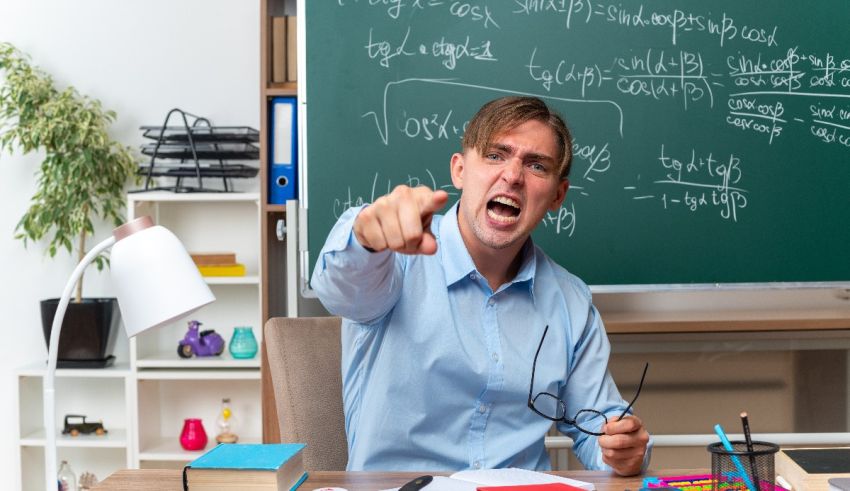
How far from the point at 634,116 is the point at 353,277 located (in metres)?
1.64

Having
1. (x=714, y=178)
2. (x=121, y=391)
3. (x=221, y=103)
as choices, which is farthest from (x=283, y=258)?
(x=714, y=178)

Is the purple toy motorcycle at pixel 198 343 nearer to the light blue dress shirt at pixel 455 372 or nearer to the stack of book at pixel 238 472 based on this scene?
the light blue dress shirt at pixel 455 372

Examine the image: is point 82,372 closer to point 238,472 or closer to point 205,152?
point 205,152

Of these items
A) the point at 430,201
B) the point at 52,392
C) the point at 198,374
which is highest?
the point at 430,201

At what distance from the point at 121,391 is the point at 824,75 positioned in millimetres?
2897

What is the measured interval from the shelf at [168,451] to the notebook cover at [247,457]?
2.11m

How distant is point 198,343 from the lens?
11.4ft

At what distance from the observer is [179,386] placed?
3748 millimetres

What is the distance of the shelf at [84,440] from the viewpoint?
11.2ft

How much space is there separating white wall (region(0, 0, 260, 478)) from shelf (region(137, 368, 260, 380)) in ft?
1.21

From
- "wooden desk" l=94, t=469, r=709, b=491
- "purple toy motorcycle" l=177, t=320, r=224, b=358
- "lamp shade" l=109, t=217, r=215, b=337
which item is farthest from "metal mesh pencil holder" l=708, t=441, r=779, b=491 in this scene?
"purple toy motorcycle" l=177, t=320, r=224, b=358

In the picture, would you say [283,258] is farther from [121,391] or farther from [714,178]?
[714,178]

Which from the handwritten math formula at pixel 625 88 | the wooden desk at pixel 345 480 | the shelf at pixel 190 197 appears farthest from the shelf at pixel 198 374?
the wooden desk at pixel 345 480

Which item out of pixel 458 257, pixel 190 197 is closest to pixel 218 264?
pixel 190 197
